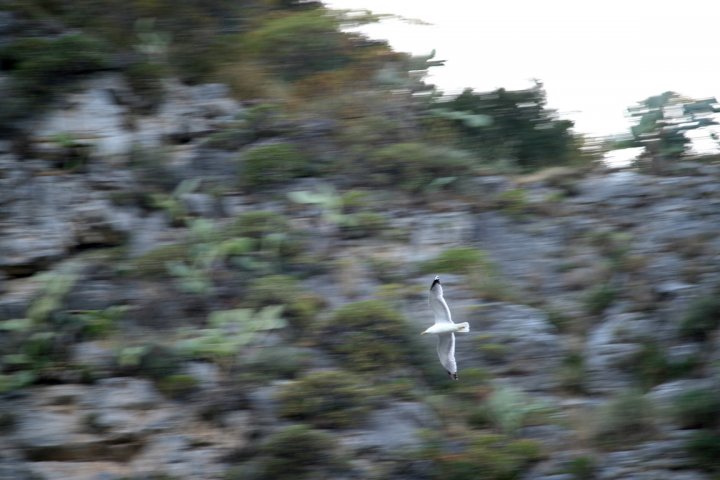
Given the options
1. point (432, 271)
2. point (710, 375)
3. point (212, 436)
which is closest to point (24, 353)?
point (212, 436)

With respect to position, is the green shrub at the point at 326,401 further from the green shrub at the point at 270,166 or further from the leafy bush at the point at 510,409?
the green shrub at the point at 270,166

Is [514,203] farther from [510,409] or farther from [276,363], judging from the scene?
[276,363]

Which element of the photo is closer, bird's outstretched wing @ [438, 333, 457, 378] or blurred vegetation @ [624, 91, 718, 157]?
bird's outstretched wing @ [438, 333, 457, 378]

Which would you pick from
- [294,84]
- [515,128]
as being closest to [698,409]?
[515,128]

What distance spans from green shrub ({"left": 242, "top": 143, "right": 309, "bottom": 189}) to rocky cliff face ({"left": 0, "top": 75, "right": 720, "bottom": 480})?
0.08 m

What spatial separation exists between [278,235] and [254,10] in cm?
353

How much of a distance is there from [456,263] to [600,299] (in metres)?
1.29

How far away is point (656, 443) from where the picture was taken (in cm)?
635

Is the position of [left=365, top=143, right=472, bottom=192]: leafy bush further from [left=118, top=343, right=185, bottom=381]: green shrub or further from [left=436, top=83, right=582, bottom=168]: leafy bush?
[left=118, top=343, right=185, bottom=381]: green shrub

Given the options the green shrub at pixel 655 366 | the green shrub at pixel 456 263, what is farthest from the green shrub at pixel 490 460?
the green shrub at pixel 456 263

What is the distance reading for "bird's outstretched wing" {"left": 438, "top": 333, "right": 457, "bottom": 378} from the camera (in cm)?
696

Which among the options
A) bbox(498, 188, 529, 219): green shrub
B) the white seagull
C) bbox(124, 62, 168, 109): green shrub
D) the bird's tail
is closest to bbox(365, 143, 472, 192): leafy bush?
bbox(498, 188, 529, 219): green shrub

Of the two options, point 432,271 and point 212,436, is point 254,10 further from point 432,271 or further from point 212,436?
point 212,436

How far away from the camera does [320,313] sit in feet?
25.3
